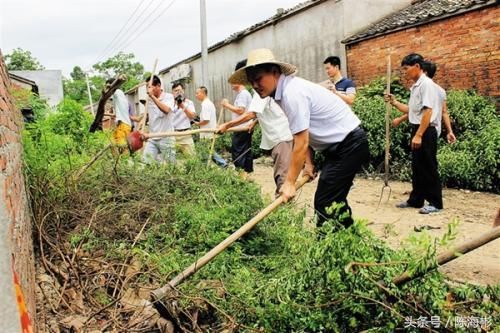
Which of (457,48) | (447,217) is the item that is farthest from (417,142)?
(457,48)

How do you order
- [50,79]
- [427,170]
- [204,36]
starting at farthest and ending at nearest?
1. [50,79]
2. [204,36]
3. [427,170]

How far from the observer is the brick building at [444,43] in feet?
28.5

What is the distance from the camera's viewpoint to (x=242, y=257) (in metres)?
3.63

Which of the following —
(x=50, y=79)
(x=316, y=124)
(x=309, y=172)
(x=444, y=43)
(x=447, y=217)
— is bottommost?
(x=447, y=217)

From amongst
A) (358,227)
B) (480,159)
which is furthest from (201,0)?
(358,227)

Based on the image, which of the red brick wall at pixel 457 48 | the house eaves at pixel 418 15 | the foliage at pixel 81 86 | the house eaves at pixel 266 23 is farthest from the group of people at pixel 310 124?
the foliage at pixel 81 86

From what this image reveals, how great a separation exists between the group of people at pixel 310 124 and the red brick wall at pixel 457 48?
3.26 metres

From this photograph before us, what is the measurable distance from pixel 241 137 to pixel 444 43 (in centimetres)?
481

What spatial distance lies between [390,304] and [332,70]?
16.2 feet

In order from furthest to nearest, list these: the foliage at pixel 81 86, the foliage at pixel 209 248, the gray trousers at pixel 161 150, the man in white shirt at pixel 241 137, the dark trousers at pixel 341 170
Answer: the foliage at pixel 81 86 → the man in white shirt at pixel 241 137 → the gray trousers at pixel 161 150 → the dark trousers at pixel 341 170 → the foliage at pixel 209 248

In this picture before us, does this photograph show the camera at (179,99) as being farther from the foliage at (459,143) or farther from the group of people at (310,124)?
the foliage at (459,143)

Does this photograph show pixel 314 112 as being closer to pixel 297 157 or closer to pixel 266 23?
pixel 297 157

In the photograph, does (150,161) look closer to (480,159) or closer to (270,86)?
(270,86)

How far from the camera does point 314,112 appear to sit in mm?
3545
